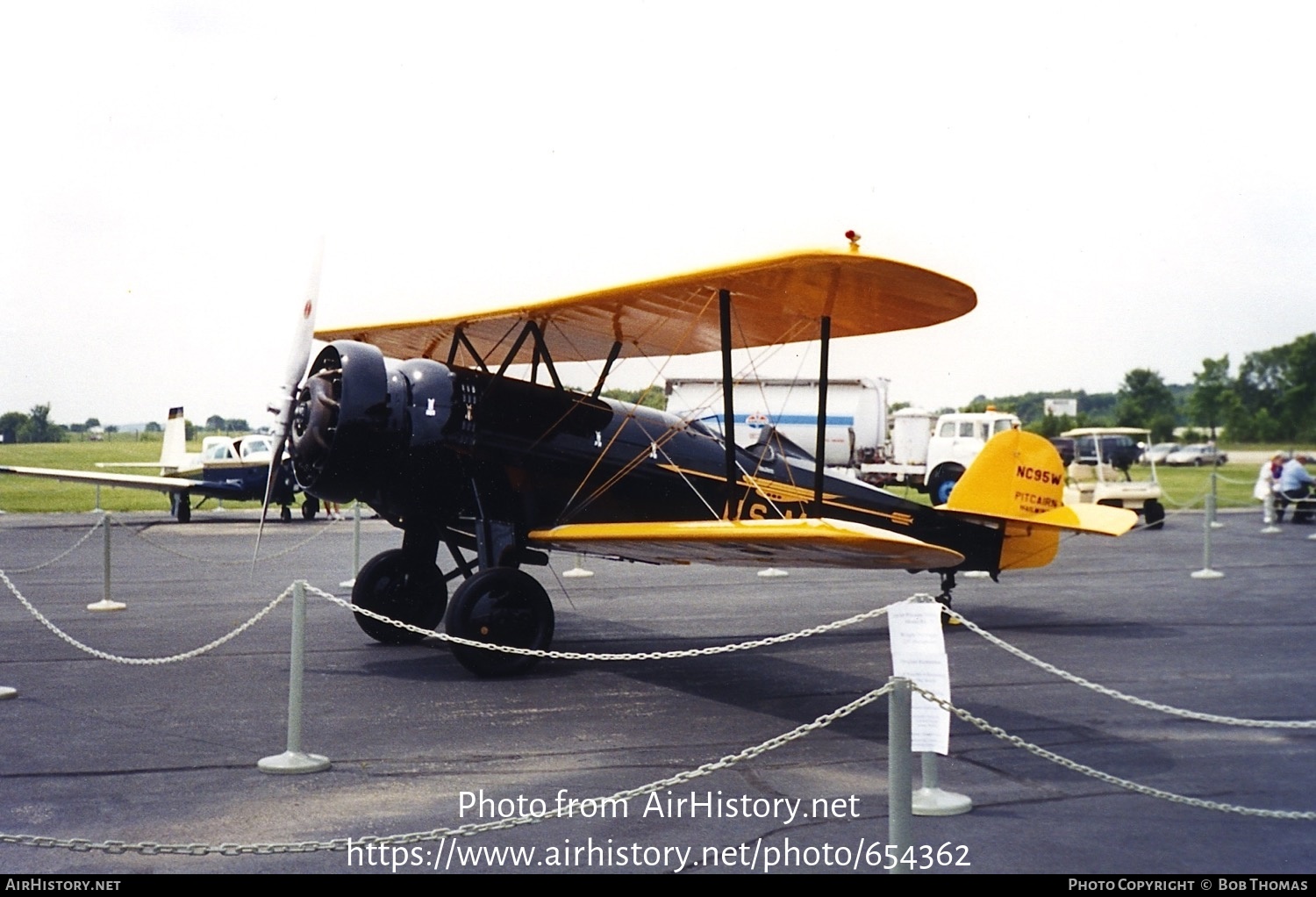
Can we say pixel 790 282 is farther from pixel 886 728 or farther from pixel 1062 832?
pixel 1062 832

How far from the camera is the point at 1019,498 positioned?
10445mm

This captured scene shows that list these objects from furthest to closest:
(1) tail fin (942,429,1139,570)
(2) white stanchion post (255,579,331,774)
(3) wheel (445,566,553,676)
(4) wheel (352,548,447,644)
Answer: (1) tail fin (942,429,1139,570), (4) wheel (352,548,447,644), (3) wheel (445,566,553,676), (2) white stanchion post (255,579,331,774)

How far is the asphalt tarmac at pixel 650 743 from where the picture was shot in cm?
423

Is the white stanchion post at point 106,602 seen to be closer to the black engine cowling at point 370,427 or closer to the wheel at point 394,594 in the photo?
the wheel at point 394,594

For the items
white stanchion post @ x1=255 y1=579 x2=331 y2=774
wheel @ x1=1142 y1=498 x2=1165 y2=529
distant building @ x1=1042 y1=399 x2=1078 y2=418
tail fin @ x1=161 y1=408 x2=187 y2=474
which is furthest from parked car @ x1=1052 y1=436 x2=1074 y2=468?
white stanchion post @ x1=255 y1=579 x2=331 y2=774

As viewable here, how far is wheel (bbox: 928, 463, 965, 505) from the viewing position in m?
25.2

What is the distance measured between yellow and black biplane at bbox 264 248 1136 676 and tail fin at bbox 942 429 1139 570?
1.36ft

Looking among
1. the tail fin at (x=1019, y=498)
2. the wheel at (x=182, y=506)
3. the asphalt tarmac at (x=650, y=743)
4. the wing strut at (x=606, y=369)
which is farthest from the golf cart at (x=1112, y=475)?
the wheel at (x=182, y=506)

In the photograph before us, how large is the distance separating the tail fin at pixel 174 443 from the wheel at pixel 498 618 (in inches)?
857

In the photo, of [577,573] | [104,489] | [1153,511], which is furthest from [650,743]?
[104,489]

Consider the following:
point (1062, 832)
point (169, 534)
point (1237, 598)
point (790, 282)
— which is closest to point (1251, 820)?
point (1062, 832)

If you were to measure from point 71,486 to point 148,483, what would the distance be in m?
20.9

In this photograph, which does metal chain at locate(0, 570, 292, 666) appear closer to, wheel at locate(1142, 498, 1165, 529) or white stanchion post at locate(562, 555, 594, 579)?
white stanchion post at locate(562, 555, 594, 579)

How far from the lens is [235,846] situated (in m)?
3.27
